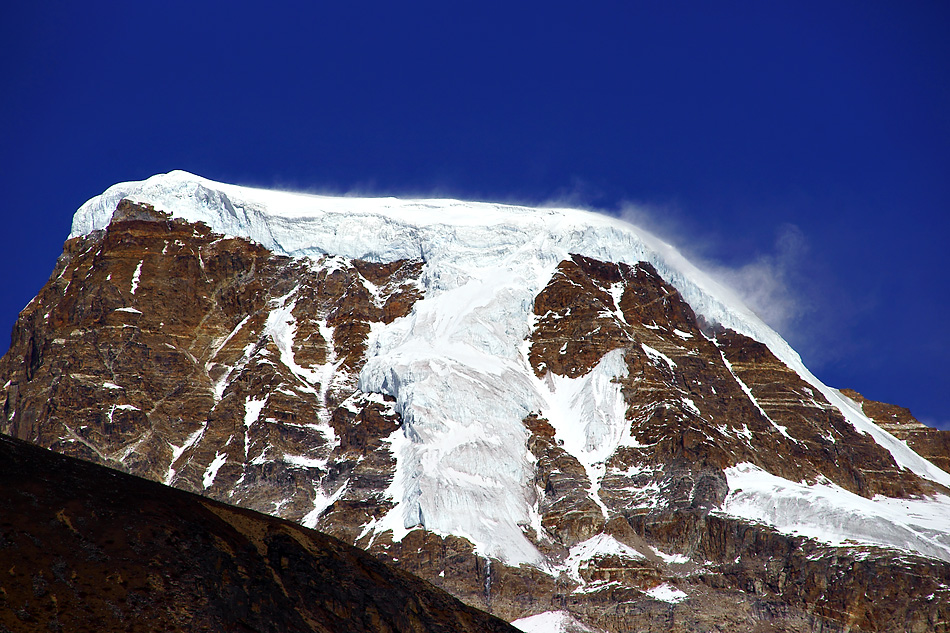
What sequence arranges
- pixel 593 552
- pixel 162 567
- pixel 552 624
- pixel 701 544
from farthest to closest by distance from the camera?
pixel 701 544 < pixel 593 552 < pixel 552 624 < pixel 162 567

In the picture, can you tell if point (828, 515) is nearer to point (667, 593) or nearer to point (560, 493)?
point (667, 593)

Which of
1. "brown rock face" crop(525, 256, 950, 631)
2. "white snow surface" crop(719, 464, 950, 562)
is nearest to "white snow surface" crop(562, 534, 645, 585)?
"brown rock face" crop(525, 256, 950, 631)

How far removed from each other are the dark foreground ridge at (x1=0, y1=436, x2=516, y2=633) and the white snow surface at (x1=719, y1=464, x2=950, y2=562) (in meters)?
102

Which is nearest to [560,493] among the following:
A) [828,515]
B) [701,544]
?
[701,544]

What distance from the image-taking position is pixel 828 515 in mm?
164875

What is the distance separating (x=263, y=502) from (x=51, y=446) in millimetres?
38815

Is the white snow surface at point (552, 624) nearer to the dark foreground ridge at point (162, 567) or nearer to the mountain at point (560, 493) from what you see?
the mountain at point (560, 493)

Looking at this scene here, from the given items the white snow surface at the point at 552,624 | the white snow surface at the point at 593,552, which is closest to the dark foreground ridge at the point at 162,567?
the white snow surface at the point at 552,624

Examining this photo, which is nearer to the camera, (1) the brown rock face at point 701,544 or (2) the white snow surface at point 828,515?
(1) the brown rock face at point 701,544

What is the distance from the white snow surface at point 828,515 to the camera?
160625mm

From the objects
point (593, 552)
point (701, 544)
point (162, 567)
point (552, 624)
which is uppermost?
point (701, 544)

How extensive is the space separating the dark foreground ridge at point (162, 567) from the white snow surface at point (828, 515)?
4003 inches

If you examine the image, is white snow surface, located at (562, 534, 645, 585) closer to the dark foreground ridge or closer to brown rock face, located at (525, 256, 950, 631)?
brown rock face, located at (525, 256, 950, 631)

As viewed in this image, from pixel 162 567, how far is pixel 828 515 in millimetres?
127401
